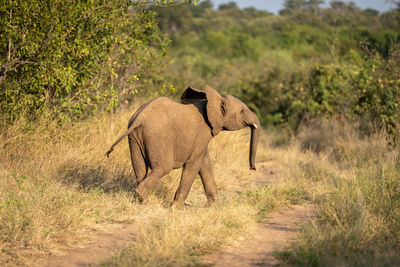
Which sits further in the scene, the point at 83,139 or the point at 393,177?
the point at 83,139

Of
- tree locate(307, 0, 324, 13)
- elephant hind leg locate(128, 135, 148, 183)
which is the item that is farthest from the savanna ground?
tree locate(307, 0, 324, 13)

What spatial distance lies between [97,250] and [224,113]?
2622 mm

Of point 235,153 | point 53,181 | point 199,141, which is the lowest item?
point 235,153

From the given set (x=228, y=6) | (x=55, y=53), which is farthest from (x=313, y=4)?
(x=55, y=53)

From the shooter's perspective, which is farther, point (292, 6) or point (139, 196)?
point (292, 6)

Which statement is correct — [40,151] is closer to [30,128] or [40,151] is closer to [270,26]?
[30,128]

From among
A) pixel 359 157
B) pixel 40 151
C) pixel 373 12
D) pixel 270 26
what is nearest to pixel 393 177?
pixel 359 157

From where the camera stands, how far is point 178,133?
6254 mm

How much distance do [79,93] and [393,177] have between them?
5159 millimetres

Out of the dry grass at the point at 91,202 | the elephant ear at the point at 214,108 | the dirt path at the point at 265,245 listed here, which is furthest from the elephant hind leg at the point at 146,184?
the dirt path at the point at 265,245

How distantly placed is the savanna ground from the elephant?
45 centimetres

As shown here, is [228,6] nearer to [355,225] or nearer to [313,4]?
[313,4]

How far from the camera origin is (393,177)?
20.5ft

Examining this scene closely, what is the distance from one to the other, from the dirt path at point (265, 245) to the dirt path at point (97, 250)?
958 mm
